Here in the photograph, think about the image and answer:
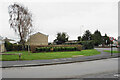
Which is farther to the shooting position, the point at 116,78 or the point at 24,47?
the point at 24,47

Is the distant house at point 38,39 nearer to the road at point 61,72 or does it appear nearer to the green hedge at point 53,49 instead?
the green hedge at point 53,49

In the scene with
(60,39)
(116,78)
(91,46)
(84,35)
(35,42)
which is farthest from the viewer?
(84,35)

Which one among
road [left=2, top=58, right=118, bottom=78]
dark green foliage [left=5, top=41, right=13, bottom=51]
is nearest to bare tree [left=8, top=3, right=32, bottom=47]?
dark green foliage [left=5, top=41, right=13, bottom=51]

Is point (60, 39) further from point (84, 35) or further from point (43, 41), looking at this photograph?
point (43, 41)

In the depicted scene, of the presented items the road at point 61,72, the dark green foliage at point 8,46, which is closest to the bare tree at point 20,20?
the dark green foliage at point 8,46

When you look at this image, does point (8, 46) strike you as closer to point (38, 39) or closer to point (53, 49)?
point (53, 49)

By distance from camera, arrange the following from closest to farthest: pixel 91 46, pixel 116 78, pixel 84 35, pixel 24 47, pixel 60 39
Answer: pixel 116 78
pixel 24 47
pixel 91 46
pixel 60 39
pixel 84 35

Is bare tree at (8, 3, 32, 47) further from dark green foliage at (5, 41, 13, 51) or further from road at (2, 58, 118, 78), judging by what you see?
road at (2, 58, 118, 78)

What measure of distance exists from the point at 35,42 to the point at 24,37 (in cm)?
1171

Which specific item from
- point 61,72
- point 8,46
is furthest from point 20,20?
point 61,72

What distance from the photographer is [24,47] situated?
3581cm

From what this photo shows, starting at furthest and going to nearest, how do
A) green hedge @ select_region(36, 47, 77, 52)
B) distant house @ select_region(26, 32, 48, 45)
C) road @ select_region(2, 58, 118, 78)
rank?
distant house @ select_region(26, 32, 48, 45), green hedge @ select_region(36, 47, 77, 52), road @ select_region(2, 58, 118, 78)

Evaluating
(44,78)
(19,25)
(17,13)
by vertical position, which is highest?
(17,13)

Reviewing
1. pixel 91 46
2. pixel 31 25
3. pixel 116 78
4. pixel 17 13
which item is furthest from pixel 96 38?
pixel 116 78
